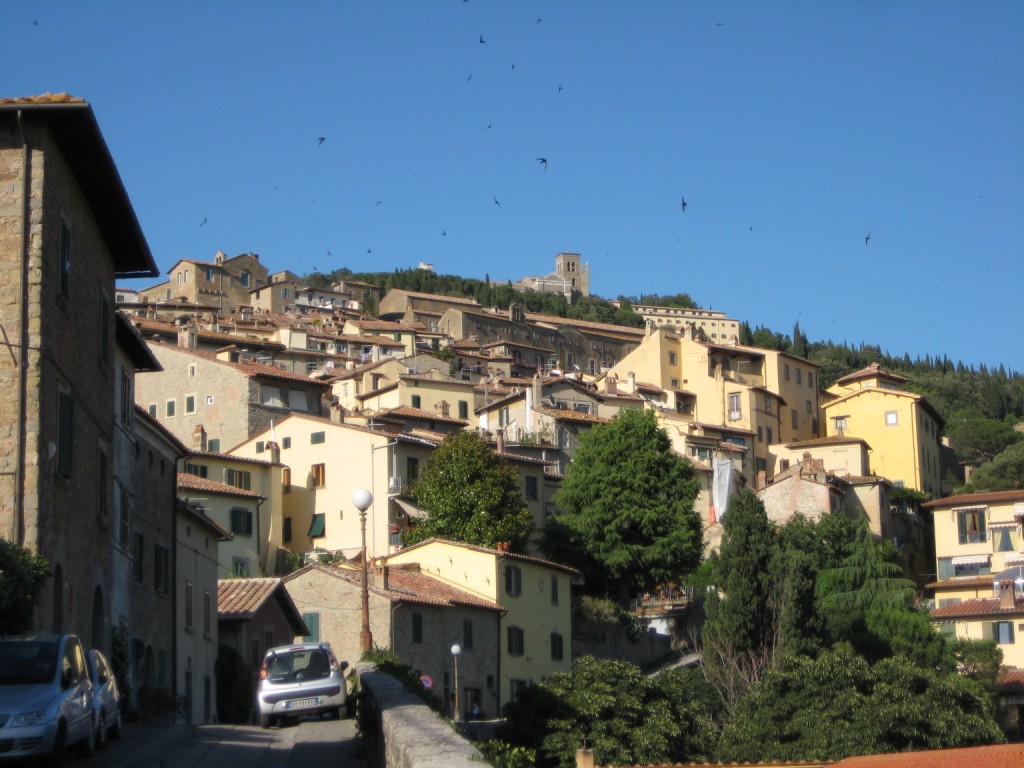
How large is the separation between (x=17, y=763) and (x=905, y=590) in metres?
57.4

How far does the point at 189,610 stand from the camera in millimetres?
37344

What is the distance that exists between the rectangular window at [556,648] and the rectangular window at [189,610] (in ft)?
69.3

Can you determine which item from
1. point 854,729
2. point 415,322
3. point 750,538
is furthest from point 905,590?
point 415,322

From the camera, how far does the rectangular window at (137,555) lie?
31.7 metres

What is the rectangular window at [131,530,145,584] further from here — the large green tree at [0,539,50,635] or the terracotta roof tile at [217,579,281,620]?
the large green tree at [0,539,50,635]

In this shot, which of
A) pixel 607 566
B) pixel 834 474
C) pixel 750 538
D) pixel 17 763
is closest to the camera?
pixel 17 763

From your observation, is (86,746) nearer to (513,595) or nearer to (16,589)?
(16,589)

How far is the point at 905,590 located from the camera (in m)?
67.2

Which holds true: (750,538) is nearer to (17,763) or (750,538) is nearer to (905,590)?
(905,590)

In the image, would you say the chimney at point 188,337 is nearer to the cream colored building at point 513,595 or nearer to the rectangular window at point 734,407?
the rectangular window at point 734,407

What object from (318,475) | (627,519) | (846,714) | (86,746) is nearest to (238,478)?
(318,475)

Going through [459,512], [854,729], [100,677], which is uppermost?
[459,512]

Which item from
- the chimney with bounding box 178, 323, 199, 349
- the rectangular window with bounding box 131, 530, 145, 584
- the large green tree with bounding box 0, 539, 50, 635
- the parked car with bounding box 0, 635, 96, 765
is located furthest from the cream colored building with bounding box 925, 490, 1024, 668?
the parked car with bounding box 0, 635, 96, 765

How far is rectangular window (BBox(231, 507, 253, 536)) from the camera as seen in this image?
57125 mm
